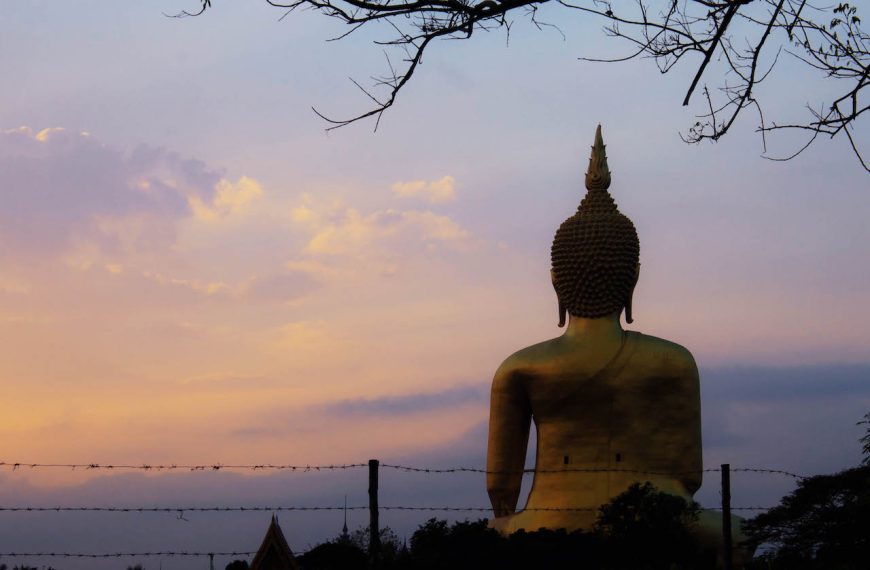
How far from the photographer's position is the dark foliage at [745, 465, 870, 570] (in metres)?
13.1

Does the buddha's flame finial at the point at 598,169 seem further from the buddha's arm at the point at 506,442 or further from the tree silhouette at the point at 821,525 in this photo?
the tree silhouette at the point at 821,525

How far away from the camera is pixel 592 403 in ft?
63.9

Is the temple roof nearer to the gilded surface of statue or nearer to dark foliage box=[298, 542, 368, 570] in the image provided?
dark foliage box=[298, 542, 368, 570]

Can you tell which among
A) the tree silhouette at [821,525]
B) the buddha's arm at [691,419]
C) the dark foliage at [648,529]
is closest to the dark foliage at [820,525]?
the tree silhouette at [821,525]

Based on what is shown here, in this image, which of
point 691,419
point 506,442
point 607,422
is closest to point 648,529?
point 607,422

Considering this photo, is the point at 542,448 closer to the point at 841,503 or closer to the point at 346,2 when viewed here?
the point at 841,503

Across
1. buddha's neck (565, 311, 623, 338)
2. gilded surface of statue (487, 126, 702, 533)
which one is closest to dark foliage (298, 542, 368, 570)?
gilded surface of statue (487, 126, 702, 533)

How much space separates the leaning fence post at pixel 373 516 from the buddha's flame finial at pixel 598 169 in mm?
9678

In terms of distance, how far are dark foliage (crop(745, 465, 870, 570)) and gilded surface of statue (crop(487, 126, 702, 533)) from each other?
389cm

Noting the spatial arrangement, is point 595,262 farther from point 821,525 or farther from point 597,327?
point 821,525

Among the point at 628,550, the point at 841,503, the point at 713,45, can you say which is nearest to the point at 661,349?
the point at 628,550

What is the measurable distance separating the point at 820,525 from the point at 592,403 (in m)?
5.80

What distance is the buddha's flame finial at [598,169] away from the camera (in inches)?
810

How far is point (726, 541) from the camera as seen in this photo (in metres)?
15.6
